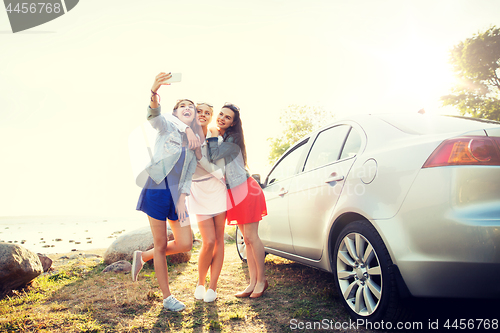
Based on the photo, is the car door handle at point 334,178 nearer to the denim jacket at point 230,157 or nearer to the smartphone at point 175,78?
the denim jacket at point 230,157

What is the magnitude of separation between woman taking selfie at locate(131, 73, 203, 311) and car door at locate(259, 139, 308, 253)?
3.88 feet

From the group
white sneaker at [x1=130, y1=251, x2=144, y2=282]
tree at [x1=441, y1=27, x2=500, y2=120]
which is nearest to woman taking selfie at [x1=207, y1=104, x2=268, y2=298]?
white sneaker at [x1=130, y1=251, x2=144, y2=282]

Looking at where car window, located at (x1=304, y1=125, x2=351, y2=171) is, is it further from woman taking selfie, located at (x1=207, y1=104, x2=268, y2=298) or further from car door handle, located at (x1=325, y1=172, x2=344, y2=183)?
woman taking selfie, located at (x1=207, y1=104, x2=268, y2=298)

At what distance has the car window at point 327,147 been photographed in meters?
3.00

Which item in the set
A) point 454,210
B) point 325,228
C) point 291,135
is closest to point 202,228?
point 325,228

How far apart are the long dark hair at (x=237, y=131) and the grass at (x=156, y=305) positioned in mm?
1464

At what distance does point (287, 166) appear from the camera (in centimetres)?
412

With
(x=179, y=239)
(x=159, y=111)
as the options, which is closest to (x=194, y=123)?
(x=159, y=111)

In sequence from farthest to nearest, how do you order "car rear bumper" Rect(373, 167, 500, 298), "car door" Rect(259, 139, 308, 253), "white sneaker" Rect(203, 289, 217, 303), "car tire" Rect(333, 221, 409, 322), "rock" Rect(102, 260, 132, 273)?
"rock" Rect(102, 260, 132, 273) → "car door" Rect(259, 139, 308, 253) → "white sneaker" Rect(203, 289, 217, 303) → "car tire" Rect(333, 221, 409, 322) → "car rear bumper" Rect(373, 167, 500, 298)

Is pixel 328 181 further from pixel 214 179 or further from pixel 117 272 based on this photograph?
pixel 117 272

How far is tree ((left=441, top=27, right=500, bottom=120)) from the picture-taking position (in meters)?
17.8

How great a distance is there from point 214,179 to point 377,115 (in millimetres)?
1623

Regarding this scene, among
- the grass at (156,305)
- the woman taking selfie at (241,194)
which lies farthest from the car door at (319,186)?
the grass at (156,305)

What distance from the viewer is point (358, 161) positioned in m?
2.48
